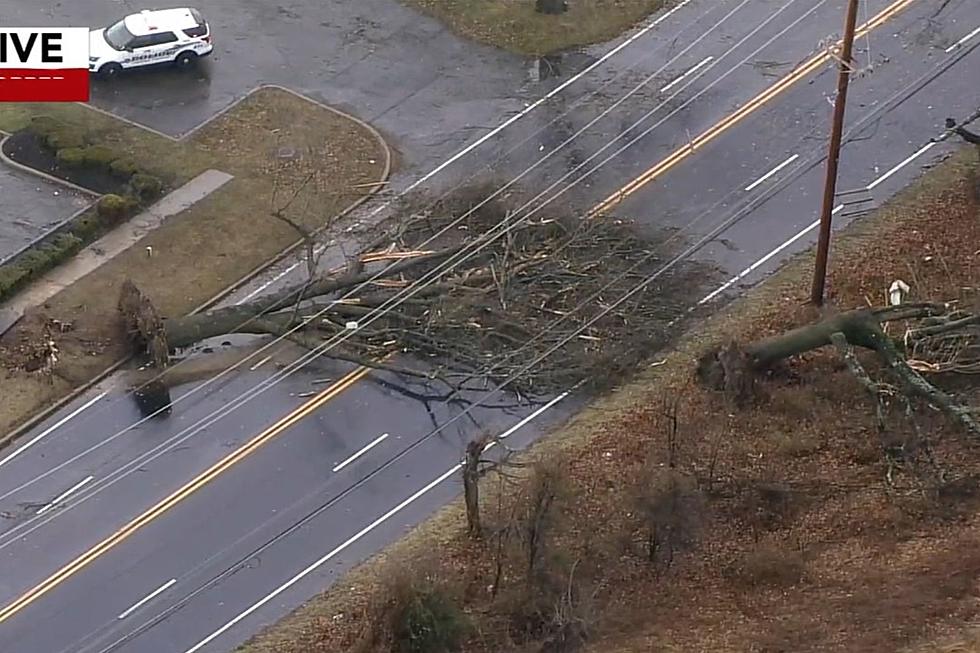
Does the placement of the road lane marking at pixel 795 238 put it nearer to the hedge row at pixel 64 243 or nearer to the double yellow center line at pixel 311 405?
the double yellow center line at pixel 311 405

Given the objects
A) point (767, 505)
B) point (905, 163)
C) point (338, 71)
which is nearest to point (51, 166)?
point (338, 71)

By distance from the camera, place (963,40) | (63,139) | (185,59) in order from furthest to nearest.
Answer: (963,40), (185,59), (63,139)

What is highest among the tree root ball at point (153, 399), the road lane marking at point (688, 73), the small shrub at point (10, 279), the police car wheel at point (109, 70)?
the road lane marking at point (688, 73)

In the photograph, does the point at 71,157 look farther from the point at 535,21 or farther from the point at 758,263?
the point at 758,263

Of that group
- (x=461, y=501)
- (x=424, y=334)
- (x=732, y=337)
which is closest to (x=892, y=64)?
(x=732, y=337)

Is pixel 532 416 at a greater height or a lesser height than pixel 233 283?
greater

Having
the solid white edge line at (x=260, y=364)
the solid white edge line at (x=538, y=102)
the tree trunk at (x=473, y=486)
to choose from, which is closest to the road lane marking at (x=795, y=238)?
the solid white edge line at (x=538, y=102)
